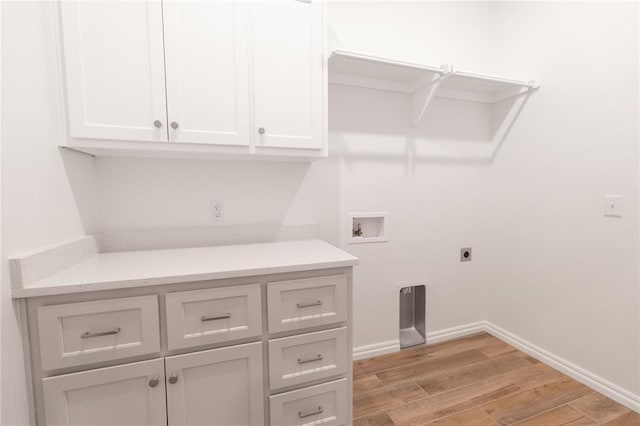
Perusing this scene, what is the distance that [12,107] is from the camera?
0.95 metres

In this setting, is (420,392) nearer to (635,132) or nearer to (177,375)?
(177,375)

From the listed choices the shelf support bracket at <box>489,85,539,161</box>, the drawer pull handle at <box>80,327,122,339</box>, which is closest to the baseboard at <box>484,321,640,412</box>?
the shelf support bracket at <box>489,85,539,161</box>

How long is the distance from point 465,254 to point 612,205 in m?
0.92

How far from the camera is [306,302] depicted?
128 centimetres

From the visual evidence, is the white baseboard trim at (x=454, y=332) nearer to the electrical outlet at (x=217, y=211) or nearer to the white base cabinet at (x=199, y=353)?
the white base cabinet at (x=199, y=353)

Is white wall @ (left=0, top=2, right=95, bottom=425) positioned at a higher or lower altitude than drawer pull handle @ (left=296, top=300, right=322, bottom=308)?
higher

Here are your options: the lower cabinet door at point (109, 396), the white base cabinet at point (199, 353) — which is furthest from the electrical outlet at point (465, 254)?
the lower cabinet door at point (109, 396)

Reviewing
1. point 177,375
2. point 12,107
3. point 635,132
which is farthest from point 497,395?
point 12,107

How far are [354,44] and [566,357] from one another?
7.93 feet

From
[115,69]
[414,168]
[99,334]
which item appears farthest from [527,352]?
[115,69]

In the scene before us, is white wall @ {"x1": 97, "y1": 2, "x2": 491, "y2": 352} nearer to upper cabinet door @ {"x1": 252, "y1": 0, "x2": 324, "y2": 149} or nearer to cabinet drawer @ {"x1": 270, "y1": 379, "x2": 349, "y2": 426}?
upper cabinet door @ {"x1": 252, "y1": 0, "x2": 324, "y2": 149}

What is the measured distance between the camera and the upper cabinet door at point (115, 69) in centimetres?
116

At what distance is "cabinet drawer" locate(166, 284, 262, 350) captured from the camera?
111 centimetres

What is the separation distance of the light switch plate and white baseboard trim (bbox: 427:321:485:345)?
1.23m
